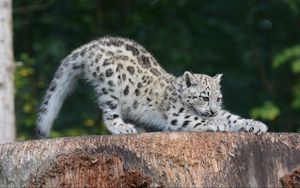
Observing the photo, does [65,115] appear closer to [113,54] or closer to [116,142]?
[113,54]

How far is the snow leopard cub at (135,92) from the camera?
9.27 metres

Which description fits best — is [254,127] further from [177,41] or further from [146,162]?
[177,41]

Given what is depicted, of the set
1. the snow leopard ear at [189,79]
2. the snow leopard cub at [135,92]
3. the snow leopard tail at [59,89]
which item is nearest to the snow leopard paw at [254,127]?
the snow leopard cub at [135,92]

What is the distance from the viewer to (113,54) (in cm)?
944

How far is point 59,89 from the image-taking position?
9.70 metres

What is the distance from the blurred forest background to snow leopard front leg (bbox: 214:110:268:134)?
645 cm

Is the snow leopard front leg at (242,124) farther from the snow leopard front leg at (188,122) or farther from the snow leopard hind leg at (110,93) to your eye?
the snow leopard hind leg at (110,93)

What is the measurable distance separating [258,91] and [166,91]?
699 cm

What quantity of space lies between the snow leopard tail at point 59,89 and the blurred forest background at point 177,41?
565 cm

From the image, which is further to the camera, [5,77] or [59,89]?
[5,77]

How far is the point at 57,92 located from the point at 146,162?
2.59 meters

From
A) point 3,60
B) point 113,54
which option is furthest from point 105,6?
point 113,54

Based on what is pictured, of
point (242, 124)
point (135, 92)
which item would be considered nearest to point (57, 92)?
point (135, 92)

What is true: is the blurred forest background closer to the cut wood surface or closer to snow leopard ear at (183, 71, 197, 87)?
snow leopard ear at (183, 71, 197, 87)
